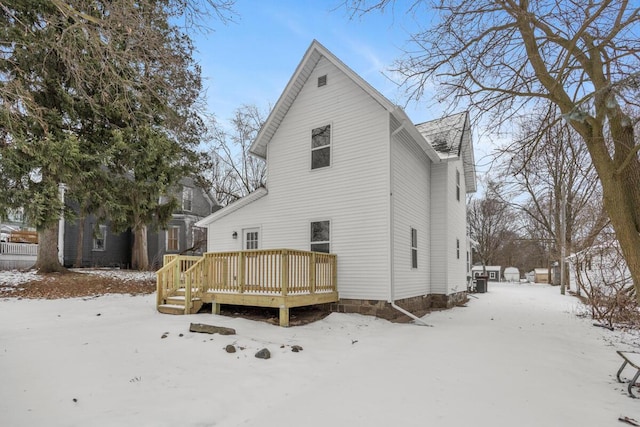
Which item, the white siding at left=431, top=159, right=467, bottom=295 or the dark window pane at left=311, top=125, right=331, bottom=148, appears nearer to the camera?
the dark window pane at left=311, top=125, right=331, bottom=148

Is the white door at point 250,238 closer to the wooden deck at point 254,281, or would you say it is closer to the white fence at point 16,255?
the wooden deck at point 254,281

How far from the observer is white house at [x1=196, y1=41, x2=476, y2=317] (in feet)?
29.8

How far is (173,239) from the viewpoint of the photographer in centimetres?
2312

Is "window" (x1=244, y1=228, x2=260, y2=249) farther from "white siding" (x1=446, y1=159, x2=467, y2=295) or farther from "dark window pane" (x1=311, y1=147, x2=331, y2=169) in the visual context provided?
"white siding" (x1=446, y1=159, x2=467, y2=295)

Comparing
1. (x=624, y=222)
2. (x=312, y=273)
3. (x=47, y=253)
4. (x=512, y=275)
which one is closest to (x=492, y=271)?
(x=512, y=275)

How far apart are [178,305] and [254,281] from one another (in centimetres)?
214

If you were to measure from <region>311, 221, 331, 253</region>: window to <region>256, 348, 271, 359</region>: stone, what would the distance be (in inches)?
165

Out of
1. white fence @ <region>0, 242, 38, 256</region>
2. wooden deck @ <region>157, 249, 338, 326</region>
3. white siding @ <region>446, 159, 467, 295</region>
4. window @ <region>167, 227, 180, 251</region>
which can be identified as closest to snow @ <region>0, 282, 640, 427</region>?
wooden deck @ <region>157, 249, 338, 326</region>

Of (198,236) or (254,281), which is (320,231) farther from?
(198,236)

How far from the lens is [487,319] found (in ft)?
33.6

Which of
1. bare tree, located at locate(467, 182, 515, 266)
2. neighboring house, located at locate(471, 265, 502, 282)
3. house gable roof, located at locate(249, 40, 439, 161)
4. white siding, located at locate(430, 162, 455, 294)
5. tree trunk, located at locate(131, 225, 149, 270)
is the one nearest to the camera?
house gable roof, located at locate(249, 40, 439, 161)

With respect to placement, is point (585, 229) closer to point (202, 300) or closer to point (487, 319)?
point (487, 319)

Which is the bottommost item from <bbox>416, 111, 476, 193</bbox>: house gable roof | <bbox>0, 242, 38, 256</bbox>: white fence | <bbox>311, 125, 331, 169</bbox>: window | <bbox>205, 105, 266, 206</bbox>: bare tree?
<bbox>0, 242, 38, 256</bbox>: white fence

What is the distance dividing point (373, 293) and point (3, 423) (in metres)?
6.89
